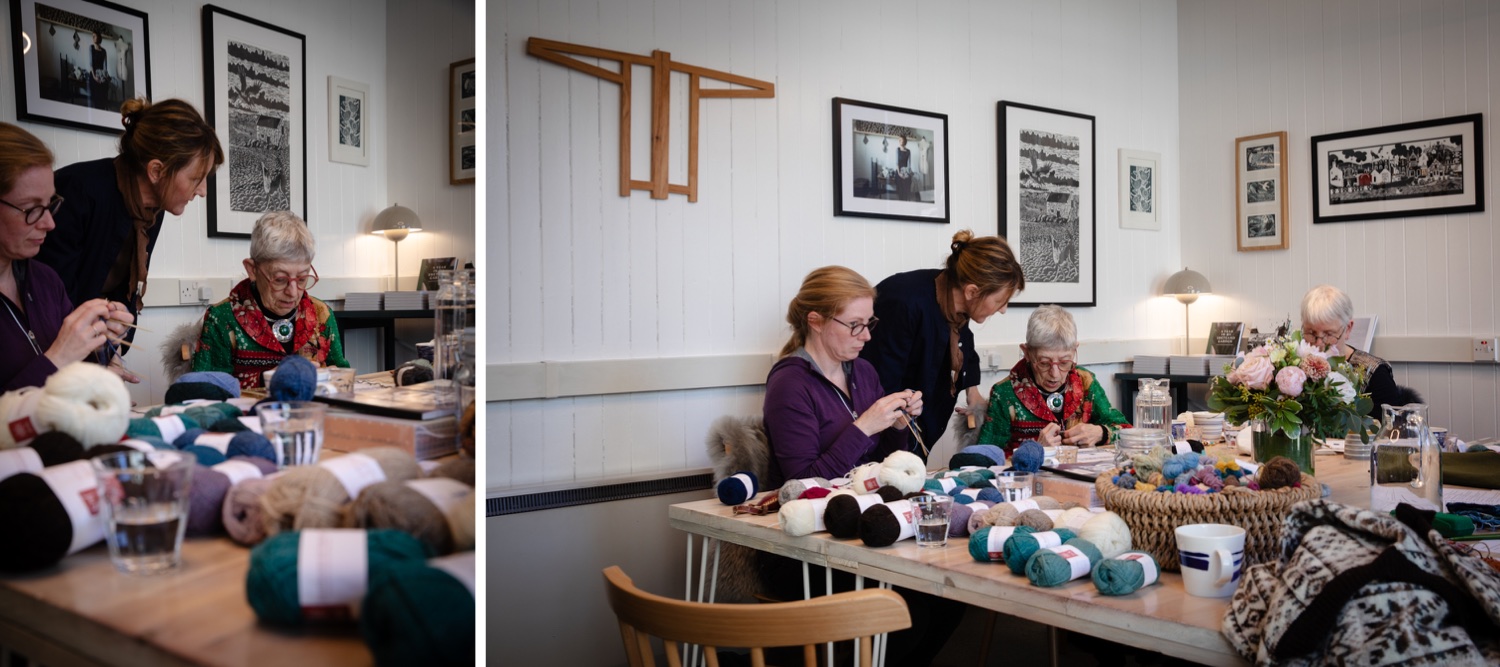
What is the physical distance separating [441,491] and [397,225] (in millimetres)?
217

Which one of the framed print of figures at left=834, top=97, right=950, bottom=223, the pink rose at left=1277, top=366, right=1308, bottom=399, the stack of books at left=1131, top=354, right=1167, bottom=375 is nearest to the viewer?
the pink rose at left=1277, top=366, right=1308, bottom=399

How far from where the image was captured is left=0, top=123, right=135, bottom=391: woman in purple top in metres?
0.59

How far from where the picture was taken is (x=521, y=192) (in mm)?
2869

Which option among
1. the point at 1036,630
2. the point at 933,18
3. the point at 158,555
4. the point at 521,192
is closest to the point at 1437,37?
the point at 933,18

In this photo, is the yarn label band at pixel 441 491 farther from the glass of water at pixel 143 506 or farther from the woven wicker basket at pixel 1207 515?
the woven wicker basket at pixel 1207 515

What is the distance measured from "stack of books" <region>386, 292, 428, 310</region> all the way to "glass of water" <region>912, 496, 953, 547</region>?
1207 mm

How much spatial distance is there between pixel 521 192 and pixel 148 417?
7.59 feet

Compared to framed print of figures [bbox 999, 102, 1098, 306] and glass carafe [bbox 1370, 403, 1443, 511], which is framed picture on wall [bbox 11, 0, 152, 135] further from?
framed print of figures [bbox 999, 102, 1098, 306]

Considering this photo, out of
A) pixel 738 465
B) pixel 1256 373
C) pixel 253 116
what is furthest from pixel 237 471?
pixel 1256 373

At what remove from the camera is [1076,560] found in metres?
1.52

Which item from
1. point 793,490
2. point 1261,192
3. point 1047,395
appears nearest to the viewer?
point 793,490

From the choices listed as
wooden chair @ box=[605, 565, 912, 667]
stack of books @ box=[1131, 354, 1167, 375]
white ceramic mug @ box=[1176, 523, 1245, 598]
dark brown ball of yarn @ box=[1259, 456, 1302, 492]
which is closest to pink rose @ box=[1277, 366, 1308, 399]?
dark brown ball of yarn @ box=[1259, 456, 1302, 492]

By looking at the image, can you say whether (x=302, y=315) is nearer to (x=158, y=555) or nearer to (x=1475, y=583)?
(x=158, y=555)

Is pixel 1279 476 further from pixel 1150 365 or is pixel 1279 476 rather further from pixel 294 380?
pixel 1150 365
